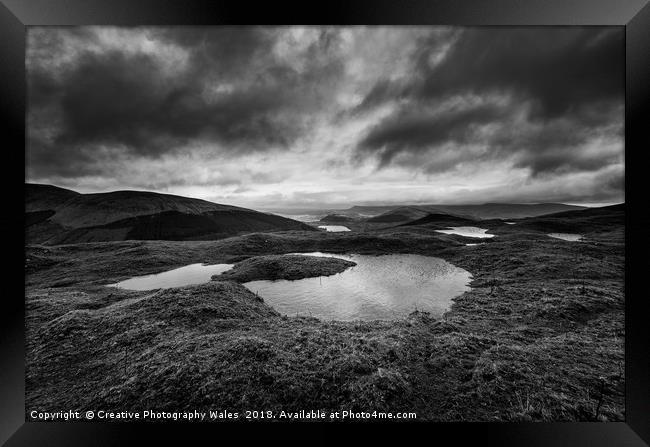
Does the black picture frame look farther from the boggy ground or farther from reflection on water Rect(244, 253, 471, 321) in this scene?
reflection on water Rect(244, 253, 471, 321)

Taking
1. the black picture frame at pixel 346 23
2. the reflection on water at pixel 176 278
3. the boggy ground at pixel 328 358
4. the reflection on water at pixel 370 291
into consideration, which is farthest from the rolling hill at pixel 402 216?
the black picture frame at pixel 346 23

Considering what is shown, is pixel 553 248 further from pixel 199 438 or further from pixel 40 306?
pixel 40 306

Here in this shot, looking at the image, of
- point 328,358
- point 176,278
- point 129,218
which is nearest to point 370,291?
point 328,358

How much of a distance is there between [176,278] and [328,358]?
1722cm

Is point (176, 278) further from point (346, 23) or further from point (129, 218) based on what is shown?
point (129, 218)

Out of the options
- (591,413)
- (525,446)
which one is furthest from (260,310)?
(591,413)

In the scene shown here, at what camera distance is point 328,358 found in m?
5.52

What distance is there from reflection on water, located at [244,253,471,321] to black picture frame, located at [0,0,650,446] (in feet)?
21.1

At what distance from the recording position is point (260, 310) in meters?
9.80

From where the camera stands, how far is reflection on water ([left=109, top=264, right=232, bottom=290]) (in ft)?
50.9

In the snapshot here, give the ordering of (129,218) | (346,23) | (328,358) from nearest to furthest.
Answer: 1. (346,23)
2. (328,358)
3. (129,218)

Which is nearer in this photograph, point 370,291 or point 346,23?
point 346,23

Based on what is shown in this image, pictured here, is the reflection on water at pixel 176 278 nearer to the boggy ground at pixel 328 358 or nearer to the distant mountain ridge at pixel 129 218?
the boggy ground at pixel 328 358

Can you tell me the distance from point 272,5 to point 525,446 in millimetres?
8015
